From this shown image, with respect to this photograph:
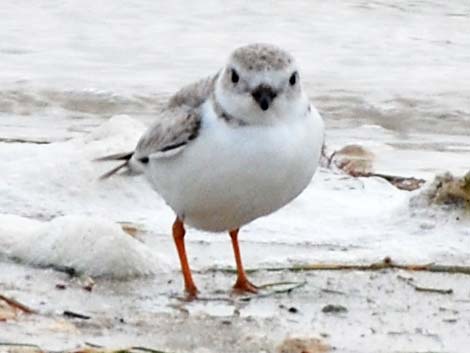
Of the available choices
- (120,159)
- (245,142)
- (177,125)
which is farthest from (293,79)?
(120,159)

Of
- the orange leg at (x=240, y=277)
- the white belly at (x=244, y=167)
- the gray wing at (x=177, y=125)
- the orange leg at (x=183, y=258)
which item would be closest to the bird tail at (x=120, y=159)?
the gray wing at (x=177, y=125)

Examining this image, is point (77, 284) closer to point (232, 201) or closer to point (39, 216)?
point (232, 201)

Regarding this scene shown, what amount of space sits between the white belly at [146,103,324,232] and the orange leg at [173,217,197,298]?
0.21 metres

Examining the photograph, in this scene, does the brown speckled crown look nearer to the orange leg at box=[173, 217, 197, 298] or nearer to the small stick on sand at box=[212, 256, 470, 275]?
the orange leg at box=[173, 217, 197, 298]

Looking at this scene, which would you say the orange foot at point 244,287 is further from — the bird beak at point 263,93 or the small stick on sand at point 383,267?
the bird beak at point 263,93

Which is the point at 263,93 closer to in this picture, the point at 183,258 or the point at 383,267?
the point at 183,258

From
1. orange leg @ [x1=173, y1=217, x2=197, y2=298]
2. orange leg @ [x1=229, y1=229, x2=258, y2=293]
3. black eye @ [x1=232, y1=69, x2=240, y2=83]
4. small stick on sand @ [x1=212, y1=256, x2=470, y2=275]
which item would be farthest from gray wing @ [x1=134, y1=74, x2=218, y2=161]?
small stick on sand @ [x1=212, y1=256, x2=470, y2=275]

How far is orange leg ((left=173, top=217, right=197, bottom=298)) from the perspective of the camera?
4.56 meters

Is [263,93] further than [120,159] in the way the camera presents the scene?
No

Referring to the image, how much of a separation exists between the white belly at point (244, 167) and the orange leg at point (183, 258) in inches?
8.4

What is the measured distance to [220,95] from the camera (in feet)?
14.5

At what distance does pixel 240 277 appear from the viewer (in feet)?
15.4

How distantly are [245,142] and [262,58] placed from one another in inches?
10.8

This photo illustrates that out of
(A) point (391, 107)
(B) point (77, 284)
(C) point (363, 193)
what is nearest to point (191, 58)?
(A) point (391, 107)
